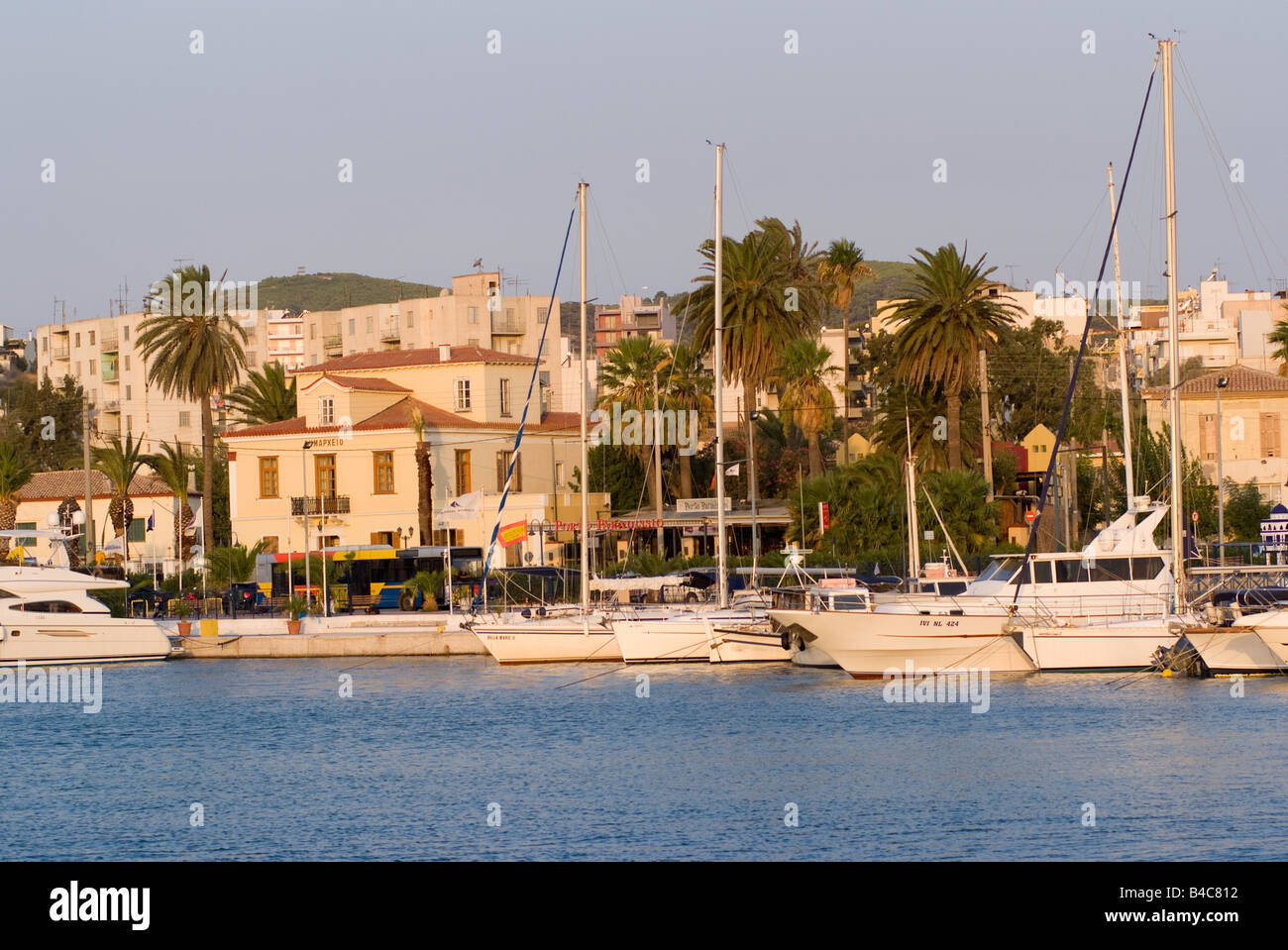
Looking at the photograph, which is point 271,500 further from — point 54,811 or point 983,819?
point 983,819

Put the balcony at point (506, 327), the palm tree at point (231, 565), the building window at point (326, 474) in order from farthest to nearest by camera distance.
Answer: the balcony at point (506, 327), the building window at point (326, 474), the palm tree at point (231, 565)

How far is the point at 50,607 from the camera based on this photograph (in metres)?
53.1

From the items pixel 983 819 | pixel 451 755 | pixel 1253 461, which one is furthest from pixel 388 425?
pixel 983 819

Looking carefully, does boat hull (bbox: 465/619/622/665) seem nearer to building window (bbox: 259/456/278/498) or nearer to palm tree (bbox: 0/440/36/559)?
building window (bbox: 259/456/278/498)

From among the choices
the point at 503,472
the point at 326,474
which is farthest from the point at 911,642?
the point at 326,474

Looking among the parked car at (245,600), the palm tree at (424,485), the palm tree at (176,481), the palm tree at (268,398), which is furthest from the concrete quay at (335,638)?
the palm tree at (268,398)

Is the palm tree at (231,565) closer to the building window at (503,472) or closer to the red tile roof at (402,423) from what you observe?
the red tile roof at (402,423)

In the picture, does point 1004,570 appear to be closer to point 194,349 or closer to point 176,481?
point 194,349

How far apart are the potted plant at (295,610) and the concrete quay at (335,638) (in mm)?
244

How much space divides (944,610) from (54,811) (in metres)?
21.0

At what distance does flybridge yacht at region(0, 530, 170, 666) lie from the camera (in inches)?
2076

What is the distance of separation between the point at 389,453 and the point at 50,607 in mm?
24124

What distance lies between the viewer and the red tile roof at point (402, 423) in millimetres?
75562
